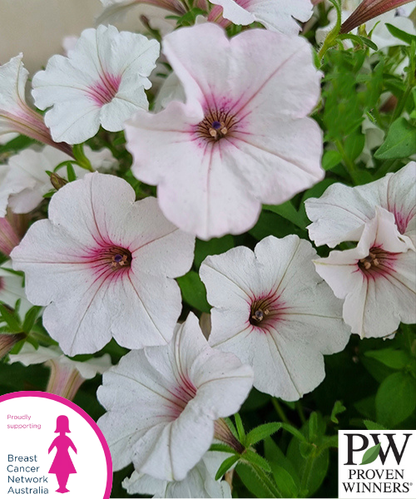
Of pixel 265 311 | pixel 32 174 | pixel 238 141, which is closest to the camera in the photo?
pixel 238 141

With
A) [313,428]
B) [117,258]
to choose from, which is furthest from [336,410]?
[117,258]

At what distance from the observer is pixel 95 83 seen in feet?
1.57

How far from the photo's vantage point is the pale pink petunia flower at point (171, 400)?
0.38 metres

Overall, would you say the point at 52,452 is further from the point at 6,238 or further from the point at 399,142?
the point at 399,142

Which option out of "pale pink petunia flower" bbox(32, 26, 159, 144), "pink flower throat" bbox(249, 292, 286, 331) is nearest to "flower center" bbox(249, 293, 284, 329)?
"pink flower throat" bbox(249, 292, 286, 331)

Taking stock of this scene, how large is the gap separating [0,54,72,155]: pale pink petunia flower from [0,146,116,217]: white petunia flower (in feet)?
0.23

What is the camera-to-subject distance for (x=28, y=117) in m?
0.52

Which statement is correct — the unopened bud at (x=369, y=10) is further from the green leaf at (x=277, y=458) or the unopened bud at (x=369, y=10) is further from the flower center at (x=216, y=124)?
the green leaf at (x=277, y=458)

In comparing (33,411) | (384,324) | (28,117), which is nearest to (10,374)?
(33,411)

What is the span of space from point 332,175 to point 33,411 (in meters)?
0.43

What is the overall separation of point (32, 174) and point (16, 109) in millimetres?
123

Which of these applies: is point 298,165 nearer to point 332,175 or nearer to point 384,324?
point 384,324

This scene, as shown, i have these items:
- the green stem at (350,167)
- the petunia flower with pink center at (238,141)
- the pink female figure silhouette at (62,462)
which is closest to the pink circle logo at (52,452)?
the pink female figure silhouette at (62,462)

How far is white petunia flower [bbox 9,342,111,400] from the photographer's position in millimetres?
533
